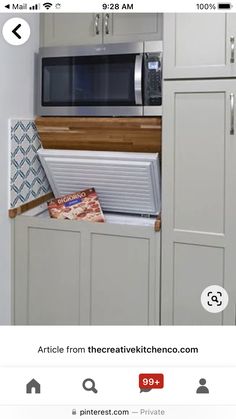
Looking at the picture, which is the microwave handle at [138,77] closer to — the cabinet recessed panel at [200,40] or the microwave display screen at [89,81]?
the microwave display screen at [89,81]

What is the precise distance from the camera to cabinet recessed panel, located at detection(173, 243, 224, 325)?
1.68 metres

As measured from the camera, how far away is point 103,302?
6.06 feet

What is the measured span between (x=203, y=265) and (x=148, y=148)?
1.73 feet

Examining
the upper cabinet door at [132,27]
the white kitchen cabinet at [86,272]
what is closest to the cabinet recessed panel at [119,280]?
the white kitchen cabinet at [86,272]

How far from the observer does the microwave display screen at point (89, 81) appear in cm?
177

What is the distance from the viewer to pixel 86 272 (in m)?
1.85

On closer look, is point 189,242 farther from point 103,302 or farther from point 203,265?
point 103,302

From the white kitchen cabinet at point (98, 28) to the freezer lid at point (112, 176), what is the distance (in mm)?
469
